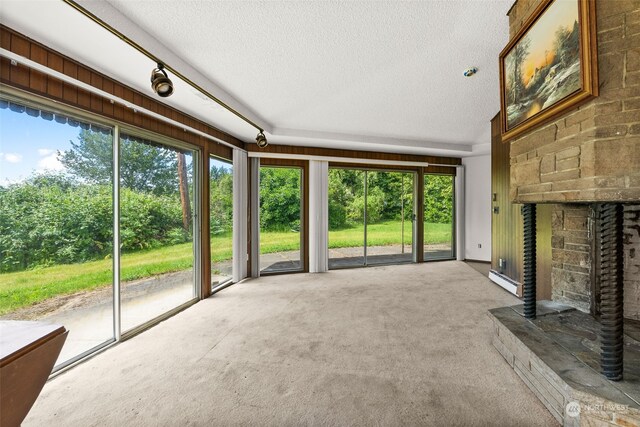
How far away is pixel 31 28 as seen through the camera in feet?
5.14

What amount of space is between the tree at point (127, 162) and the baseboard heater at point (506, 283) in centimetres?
454

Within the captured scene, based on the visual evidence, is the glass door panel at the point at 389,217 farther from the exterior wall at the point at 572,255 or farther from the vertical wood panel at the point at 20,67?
the vertical wood panel at the point at 20,67

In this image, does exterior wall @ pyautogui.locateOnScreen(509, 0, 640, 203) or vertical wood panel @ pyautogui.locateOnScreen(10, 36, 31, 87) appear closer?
exterior wall @ pyautogui.locateOnScreen(509, 0, 640, 203)

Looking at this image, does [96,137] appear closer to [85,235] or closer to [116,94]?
[116,94]

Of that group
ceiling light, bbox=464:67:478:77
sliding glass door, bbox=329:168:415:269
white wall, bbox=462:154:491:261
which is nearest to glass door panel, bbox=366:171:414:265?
sliding glass door, bbox=329:168:415:269

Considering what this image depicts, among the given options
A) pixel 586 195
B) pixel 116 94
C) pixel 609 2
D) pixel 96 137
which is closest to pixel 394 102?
pixel 609 2

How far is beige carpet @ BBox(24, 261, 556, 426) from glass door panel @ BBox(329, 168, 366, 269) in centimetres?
219

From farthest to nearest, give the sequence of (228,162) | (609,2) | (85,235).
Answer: (228,162) → (85,235) → (609,2)

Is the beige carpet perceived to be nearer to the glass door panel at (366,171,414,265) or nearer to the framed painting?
the framed painting

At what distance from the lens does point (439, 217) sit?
5.91 meters

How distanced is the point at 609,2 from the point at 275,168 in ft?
13.8

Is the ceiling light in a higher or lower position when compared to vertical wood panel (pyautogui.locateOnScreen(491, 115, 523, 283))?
higher

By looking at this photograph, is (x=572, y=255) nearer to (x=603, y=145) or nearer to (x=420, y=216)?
(x=603, y=145)

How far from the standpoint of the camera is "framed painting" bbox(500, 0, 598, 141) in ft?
4.57
